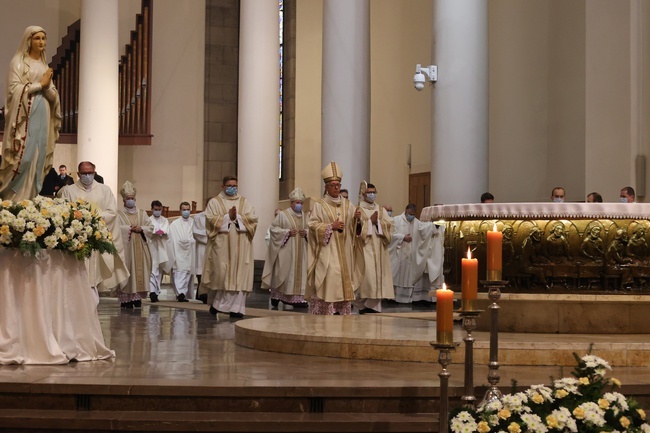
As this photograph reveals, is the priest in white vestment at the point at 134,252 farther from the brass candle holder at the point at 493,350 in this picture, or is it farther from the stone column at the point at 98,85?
the brass candle holder at the point at 493,350

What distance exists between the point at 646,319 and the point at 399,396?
2.96 meters

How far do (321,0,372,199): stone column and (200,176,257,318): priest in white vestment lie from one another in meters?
3.08

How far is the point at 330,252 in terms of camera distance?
11.2 meters

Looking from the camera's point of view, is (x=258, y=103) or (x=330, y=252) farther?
(x=258, y=103)

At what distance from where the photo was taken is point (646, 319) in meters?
8.45

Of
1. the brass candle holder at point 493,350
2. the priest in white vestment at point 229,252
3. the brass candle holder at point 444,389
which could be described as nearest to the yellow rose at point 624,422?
the brass candle holder at point 444,389

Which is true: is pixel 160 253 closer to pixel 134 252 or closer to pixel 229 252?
pixel 134 252

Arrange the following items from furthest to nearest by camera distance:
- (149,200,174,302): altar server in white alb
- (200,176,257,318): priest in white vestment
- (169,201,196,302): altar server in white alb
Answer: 1. (149,200,174,302): altar server in white alb
2. (169,201,196,302): altar server in white alb
3. (200,176,257,318): priest in white vestment

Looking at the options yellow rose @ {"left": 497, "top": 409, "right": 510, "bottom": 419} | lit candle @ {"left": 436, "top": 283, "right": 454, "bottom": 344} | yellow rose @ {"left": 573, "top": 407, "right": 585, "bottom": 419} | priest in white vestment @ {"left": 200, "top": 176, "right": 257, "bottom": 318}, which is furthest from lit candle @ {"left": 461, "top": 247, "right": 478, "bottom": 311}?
priest in white vestment @ {"left": 200, "top": 176, "right": 257, "bottom": 318}

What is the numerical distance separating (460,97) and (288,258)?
3.77m

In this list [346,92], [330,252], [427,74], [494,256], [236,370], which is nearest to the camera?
[494,256]

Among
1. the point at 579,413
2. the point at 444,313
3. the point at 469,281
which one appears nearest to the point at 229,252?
the point at 469,281

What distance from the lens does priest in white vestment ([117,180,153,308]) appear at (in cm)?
1495

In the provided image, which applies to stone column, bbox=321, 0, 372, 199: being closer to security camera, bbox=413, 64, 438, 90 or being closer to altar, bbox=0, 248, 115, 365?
security camera, bbox=413, 64, 438, 90
